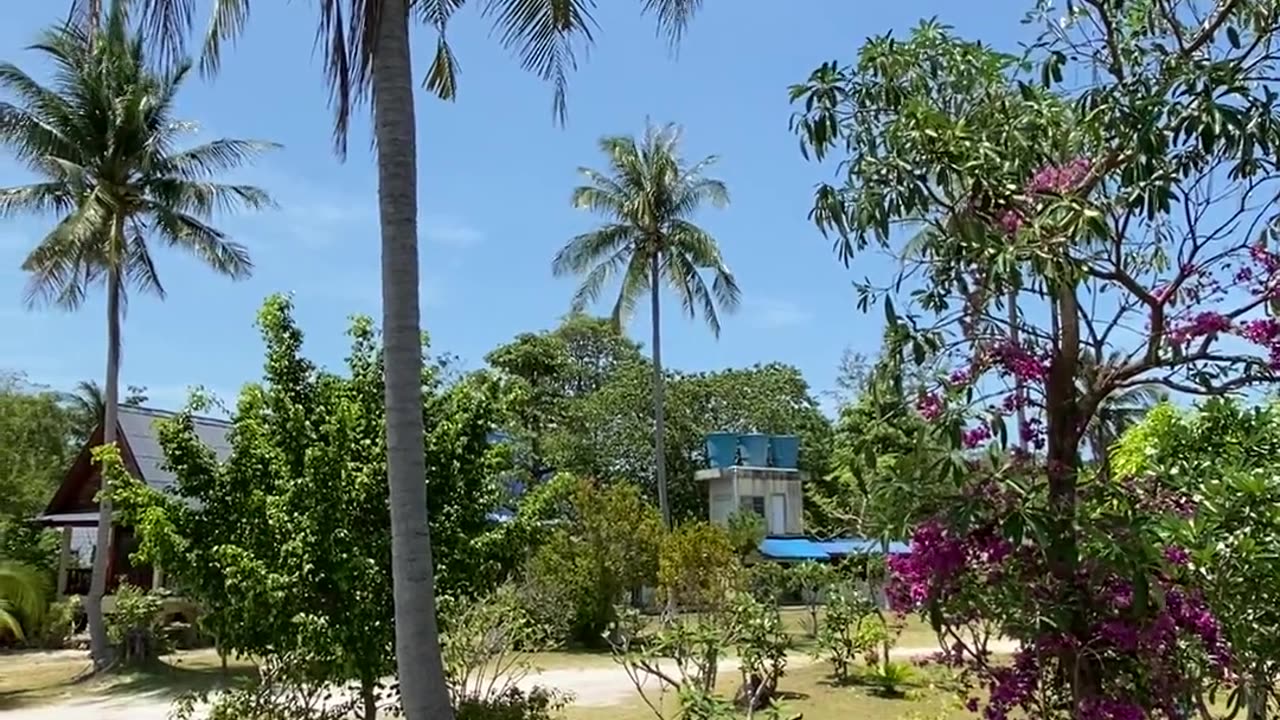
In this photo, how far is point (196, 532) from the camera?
980 cm

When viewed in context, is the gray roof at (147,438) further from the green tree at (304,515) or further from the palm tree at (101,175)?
the green tree at (304,515)

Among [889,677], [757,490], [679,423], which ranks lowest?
[889,677]

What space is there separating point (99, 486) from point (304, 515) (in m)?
20.3

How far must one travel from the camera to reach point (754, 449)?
127 feet

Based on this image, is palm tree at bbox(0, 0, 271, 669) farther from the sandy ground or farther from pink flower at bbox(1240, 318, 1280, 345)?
pink flower at bbox(1240, 318, 1280, 345)

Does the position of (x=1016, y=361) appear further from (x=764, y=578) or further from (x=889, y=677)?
(x=764, y=578)

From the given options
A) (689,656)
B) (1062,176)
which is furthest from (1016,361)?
(689,656)

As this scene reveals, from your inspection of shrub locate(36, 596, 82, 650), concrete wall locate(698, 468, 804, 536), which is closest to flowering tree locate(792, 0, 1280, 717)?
shrub locate(36, 596, 82, 650)

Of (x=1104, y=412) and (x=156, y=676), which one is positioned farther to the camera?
(x=156, y=676)

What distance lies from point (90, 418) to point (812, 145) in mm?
42496

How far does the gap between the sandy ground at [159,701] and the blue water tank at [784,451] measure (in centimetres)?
1932

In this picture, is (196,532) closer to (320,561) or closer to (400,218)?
(320,561)

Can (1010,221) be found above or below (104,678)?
above

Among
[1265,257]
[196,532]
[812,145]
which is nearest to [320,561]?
[196,532]
